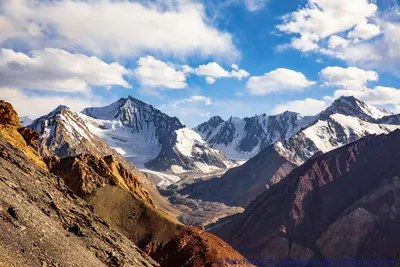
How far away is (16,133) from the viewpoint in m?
77.1

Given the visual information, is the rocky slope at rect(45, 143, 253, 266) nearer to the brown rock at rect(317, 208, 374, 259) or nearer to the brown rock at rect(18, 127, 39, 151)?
the brown rock at rect(18, 127, 39, 151)

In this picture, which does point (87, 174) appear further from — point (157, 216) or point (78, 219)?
point (78, 219)

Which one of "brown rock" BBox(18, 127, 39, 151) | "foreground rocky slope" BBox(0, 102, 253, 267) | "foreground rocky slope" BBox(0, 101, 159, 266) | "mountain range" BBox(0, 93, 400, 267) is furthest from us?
"brown rock" BBox(18, 127, 39, 151)

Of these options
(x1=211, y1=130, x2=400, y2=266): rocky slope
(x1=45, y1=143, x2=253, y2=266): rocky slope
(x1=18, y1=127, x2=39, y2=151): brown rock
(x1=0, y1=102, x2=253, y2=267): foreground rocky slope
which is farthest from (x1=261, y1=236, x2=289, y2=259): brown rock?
(x1=18, y1=127, x2=39, y2=151): brown rock

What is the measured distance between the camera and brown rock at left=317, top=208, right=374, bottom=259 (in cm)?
15612

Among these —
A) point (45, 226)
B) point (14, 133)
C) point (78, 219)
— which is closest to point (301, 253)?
point (14, 133)

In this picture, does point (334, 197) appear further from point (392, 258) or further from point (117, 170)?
point (117, 170)

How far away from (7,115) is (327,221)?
134 m

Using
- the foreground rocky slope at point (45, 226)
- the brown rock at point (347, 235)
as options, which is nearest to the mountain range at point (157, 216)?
the foreground rocky slope at point (45, 226)

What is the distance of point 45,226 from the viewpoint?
4422 centimetres

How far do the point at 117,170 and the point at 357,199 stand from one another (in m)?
112

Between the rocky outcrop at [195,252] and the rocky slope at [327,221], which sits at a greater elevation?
the rocky slope at [327,221]

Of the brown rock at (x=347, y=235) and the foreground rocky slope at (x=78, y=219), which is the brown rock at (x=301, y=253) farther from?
the foreground rocky slope at (x=78, y=219)

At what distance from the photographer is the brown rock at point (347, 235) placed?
512 feet
